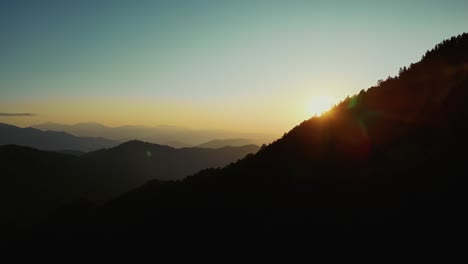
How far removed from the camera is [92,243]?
3909cm

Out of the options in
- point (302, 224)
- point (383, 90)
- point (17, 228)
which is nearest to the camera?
point (302, 224)

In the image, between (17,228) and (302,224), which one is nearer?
(302,224)

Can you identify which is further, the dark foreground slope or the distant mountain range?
the distant mountain range

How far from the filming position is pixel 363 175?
17.6 metres

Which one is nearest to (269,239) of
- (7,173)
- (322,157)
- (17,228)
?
(322,157)

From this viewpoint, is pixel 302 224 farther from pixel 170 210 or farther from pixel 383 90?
pixel 170 210

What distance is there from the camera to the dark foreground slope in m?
14.1

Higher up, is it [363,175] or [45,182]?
[363,175]

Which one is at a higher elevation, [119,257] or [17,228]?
[119,257]

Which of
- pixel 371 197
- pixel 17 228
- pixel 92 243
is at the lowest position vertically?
pixel 17 228

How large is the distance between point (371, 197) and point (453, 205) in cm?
361

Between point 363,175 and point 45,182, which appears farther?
point 45,182

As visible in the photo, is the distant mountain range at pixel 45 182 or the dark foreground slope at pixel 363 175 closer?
the dark foreground slope at pixel 363 175

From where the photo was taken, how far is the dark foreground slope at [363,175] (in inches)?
554
